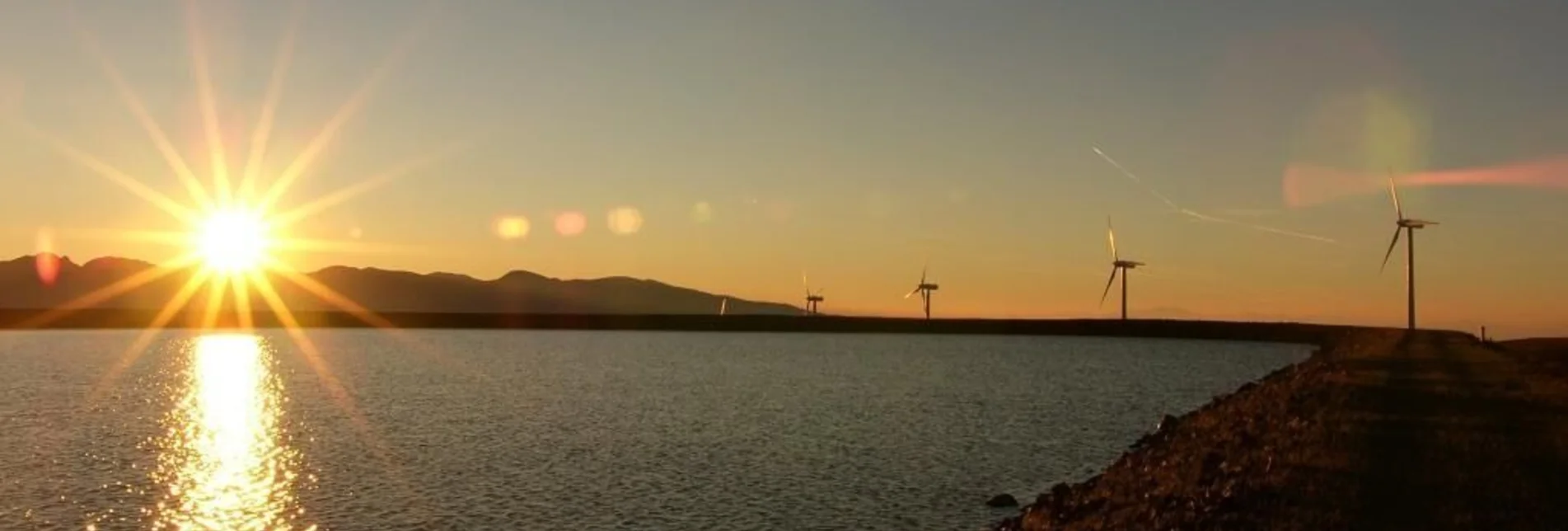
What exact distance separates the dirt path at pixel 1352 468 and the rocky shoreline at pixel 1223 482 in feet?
0.25

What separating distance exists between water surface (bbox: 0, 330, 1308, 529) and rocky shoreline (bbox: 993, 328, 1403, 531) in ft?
10.8

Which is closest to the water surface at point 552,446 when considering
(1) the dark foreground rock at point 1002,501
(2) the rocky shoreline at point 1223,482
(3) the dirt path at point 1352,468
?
(1) the dark foreground rock at point 1002,501

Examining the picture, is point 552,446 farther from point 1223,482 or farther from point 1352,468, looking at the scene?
point 1352,468

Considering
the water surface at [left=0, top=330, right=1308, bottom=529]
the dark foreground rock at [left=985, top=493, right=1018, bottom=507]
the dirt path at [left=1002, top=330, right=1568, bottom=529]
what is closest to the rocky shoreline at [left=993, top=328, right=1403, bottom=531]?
the dirt path at [left=1002, top=330, right=1568, bottom=529]

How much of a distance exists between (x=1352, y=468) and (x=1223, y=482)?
10.6 ft

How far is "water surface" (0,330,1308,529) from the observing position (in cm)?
4000

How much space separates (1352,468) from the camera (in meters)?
32.4

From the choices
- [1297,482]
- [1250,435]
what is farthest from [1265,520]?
[1250,435]

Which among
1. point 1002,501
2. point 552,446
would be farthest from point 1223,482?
point 552,446

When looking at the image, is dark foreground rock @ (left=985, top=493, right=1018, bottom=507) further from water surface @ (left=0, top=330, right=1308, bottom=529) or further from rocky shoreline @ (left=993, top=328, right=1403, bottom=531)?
rocky shoreline @ (left=993, top=328, right=1403, bottom=531)

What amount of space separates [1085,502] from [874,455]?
20.3 m

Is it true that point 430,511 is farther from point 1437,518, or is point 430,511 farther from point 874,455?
point 1437,518

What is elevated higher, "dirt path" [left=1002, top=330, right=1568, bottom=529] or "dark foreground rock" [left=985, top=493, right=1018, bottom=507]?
"dirt path" [left=1002, top=330, right=1568, bottom=529]

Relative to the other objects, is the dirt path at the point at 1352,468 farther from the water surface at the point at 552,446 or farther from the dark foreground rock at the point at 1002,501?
the water surface at the point at 552,446
